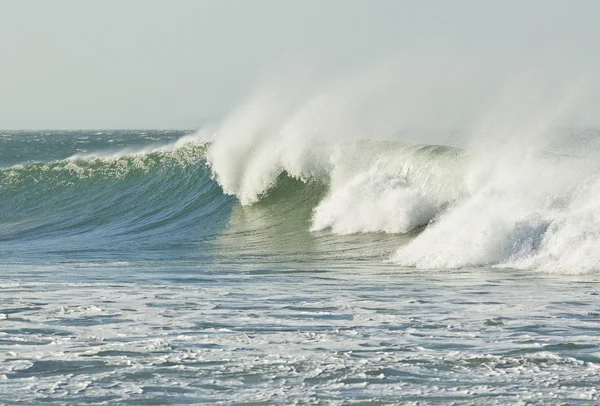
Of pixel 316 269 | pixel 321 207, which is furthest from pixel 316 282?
pixel 321 207

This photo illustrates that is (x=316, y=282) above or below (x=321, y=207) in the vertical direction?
below

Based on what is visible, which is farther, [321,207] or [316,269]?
[321,207]

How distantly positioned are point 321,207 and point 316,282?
7.80 m

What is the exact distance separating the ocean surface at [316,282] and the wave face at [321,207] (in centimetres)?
5

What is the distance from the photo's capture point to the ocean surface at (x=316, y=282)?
6.55m

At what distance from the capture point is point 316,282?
11.4 m

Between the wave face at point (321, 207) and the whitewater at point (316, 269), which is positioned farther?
the wave face at point (321, 207)

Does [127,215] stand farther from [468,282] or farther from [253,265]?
[468,282]

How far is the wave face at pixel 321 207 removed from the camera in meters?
13.3

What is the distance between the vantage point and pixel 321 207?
19.2 meters

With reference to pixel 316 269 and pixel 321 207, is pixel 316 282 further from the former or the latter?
pixel 321 207

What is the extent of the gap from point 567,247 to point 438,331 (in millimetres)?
4917

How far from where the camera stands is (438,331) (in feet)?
26.3

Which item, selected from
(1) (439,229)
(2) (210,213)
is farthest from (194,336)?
(2) (210,213)
